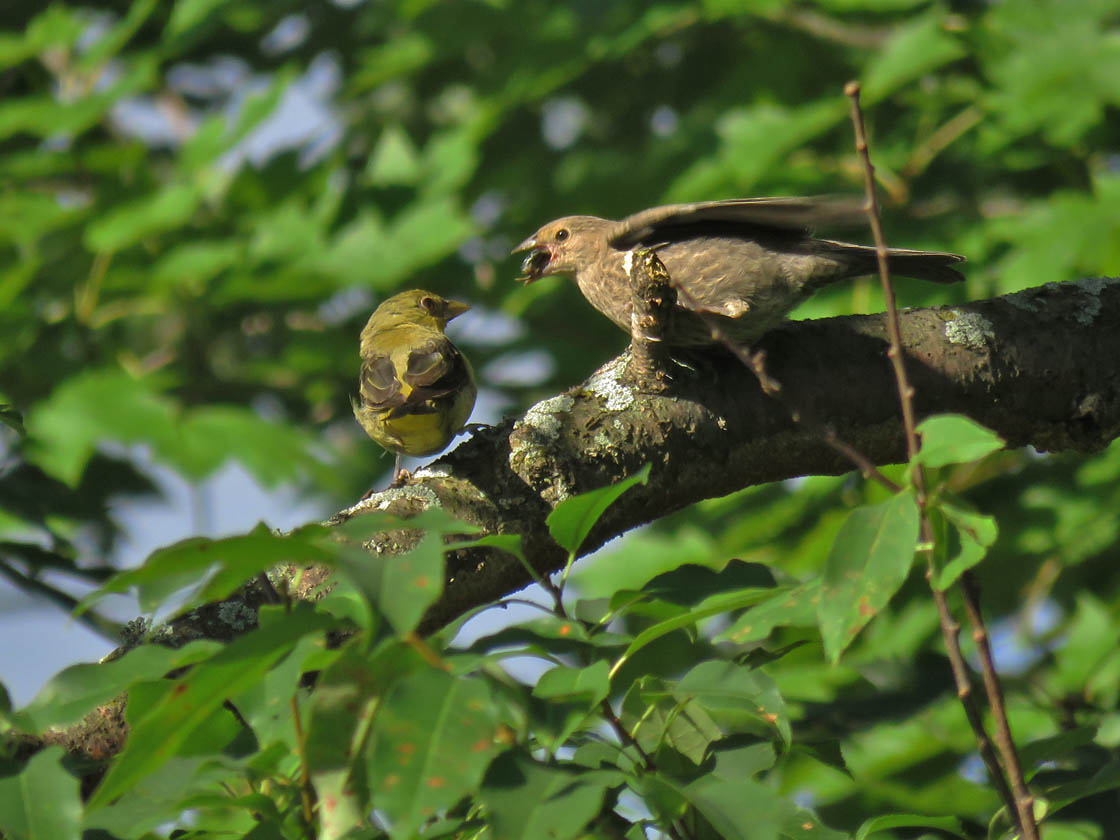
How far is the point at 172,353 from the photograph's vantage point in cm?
717

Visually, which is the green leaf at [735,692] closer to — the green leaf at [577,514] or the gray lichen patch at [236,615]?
the green leaf at [577,514]

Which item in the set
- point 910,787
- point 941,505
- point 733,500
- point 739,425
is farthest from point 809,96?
point 941,505

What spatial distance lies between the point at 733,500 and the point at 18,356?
11.5 ft

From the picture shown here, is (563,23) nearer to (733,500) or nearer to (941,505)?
Result: (733,500)

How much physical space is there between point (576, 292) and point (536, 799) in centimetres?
539

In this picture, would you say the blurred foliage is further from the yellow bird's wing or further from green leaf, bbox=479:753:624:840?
the yellow bird's wing

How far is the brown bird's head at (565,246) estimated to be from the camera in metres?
4.32

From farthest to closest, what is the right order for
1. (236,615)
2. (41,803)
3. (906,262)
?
(906,262) → (236,615) → (41,803)

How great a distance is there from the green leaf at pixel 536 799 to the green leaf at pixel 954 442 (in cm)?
60

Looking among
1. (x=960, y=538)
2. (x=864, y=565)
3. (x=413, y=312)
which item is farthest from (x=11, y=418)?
(x=413, y=312)

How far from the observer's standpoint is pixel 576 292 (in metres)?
6.73

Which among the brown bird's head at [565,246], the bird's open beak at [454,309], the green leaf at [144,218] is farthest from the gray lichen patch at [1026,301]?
the green leaf at [144,218]

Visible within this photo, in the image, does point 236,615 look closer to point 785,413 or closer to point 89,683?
point 89,683

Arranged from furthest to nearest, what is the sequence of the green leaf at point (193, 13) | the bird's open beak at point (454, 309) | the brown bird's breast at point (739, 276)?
the green leaf at point (193, 13) < the bird's open beak at point (454, 309) < the brown bird's breast at point (739, 276)
